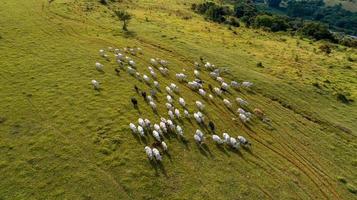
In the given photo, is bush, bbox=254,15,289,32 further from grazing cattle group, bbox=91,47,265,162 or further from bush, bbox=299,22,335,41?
grazing cattle group, bbox=91,47,265,162

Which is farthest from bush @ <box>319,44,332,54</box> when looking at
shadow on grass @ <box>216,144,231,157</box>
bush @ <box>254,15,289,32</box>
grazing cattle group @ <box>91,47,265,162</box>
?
shadow on grass @ <box>216,144,231,157</box>

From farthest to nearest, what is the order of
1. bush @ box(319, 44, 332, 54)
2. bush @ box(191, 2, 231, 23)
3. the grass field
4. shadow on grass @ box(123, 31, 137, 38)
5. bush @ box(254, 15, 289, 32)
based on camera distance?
bush @ box(191, 2, 231, 23) < bush @ box(254, 15, 289, 32) < bush @ box(319, 44, 332, 54) < shadow on grass @ box(123, 31, 137, 38) < the grass field

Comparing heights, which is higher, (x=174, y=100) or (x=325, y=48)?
(x=325, y=48)

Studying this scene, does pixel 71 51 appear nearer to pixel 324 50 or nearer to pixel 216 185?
pixel 216 185

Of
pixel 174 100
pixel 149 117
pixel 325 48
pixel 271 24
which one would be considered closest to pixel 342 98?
pixel 174 100

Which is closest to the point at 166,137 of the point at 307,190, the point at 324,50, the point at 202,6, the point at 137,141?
the point at 137,141

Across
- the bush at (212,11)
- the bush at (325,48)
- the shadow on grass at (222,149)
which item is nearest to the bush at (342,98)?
the bush at (325,48)

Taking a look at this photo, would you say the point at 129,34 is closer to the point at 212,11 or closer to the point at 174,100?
the point at 174,100
